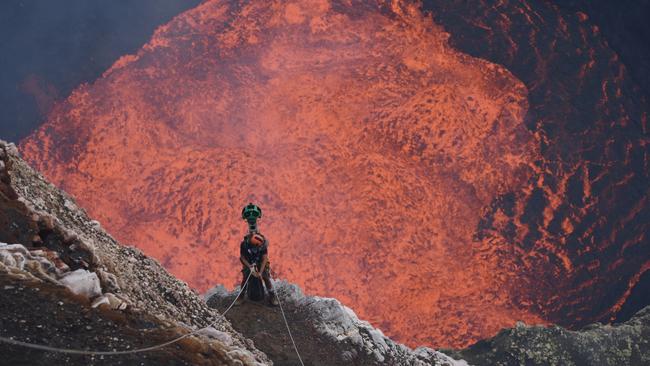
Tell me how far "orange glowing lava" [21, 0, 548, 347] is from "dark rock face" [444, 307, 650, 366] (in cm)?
747

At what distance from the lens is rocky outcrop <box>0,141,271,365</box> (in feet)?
13.6

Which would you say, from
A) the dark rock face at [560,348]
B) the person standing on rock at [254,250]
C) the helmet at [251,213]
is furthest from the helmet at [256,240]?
the dark rock face at [560,348]

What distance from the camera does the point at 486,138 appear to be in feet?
73.8

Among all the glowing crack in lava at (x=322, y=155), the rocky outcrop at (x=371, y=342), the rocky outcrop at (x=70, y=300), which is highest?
the glowing crack in lava at (x=322, y=155)

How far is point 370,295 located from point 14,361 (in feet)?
58.6

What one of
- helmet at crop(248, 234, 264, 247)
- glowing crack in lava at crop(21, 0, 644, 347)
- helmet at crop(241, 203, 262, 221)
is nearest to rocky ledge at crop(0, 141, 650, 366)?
helmet at crop(248, 234, 264, 247)

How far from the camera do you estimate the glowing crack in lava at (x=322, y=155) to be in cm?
2103

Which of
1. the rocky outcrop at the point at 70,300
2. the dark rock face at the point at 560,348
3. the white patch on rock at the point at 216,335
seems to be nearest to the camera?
the rocky outcrop at the point at 70,300

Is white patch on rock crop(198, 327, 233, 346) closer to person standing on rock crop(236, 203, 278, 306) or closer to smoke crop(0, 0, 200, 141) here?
person standing on rock crop(236, 203, 278, 306)

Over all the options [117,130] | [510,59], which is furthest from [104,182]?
[510,59]

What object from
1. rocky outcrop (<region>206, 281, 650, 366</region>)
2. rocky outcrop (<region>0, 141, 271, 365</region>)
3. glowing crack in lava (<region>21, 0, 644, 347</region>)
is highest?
glowing crack in lava (<region>21, 0, 644, 347</region>)

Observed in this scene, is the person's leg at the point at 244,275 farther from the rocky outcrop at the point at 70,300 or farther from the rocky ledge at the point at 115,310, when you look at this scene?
the rocky outcrop at the point at 70,300

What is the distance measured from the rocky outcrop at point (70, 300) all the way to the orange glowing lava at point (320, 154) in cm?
1535

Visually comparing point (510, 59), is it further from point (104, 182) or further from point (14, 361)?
point (14, 361)
